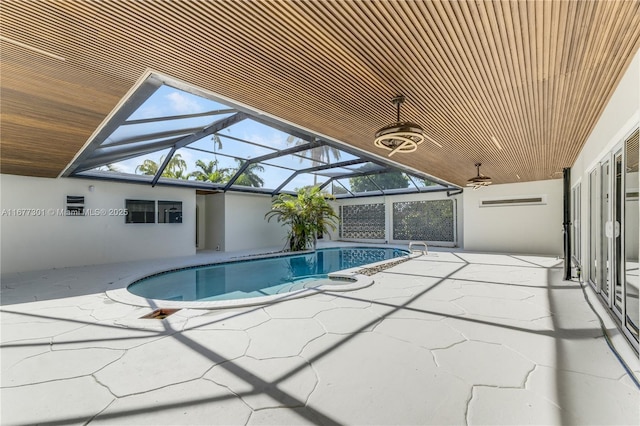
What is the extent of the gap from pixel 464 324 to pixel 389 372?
1.56 meters

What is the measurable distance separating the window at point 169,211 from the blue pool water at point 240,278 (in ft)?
9.05

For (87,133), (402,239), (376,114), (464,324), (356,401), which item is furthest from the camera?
(402,239)

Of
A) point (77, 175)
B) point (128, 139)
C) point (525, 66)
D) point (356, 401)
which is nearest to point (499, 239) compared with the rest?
point (525, 66)

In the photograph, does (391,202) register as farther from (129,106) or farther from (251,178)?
(129,106)

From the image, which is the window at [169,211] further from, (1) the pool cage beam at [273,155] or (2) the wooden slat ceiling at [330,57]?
(2) the wooden slat ceiling at [330,57]

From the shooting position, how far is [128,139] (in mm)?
6594

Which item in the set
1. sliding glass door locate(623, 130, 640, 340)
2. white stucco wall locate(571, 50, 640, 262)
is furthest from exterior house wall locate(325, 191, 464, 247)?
sliding glass door locate(623, 130, 640, 340)

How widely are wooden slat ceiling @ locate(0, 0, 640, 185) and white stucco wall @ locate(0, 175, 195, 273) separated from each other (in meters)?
3.86

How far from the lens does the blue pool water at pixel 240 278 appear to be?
6.11 metres

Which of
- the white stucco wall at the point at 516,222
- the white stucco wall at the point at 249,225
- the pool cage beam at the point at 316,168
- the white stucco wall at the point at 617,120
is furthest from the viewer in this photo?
the white stucco wall at the point at 249,225

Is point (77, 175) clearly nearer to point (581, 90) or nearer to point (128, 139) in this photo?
point (128, 139)

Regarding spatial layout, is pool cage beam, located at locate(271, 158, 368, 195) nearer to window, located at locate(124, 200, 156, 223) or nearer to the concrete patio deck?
window, located at locate(124, 200, 156, 223)

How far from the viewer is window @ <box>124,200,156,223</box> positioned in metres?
9.34

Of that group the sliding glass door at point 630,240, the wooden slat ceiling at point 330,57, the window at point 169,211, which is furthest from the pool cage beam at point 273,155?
the sliding glass door at point 630,240
